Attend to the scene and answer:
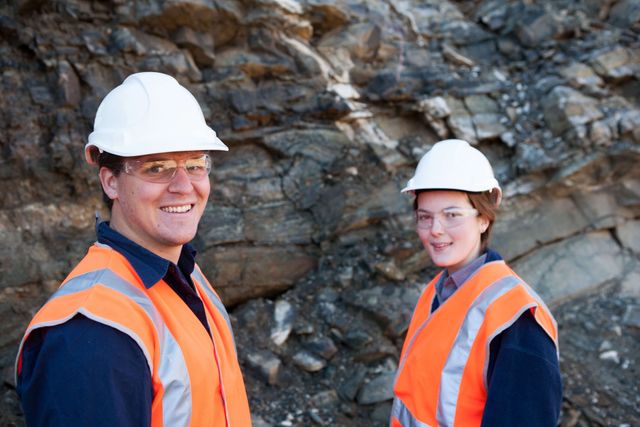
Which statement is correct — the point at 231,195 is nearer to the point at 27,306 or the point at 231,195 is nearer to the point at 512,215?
the point at 27,306

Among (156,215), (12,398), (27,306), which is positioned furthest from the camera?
(27,306)

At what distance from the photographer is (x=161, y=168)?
76.9 inches

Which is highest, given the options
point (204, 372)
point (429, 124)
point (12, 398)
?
point (429, 124)

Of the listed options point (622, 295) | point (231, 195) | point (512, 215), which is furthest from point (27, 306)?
point (622, 295)

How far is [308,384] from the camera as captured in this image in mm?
5090

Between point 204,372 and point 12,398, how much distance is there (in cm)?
341

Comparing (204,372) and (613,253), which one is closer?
(204,372)

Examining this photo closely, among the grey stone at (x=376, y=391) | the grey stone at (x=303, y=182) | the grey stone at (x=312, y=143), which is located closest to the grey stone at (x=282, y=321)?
the grey stone at (x=376, y=391)

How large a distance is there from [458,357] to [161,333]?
52.9 inches

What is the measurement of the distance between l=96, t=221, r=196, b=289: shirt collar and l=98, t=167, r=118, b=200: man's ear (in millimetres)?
146

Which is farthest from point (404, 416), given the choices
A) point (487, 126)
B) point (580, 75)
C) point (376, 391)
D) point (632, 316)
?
point (580, 75)

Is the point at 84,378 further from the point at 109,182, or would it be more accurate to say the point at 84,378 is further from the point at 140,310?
the point at 109,182

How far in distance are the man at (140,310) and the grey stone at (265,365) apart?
2.88m

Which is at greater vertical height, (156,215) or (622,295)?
(156,215)
